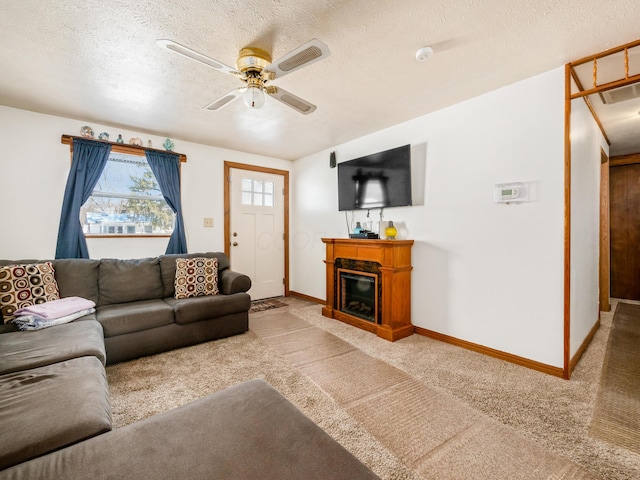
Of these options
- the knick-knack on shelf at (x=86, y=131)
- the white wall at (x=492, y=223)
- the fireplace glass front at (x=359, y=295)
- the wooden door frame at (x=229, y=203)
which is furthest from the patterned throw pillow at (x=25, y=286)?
the white wall at (x=492, y=223)

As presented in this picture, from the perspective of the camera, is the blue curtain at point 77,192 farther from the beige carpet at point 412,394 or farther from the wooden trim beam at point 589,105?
the wooden trim beam at point 589,105

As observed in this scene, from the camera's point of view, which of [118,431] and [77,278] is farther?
[77,278]

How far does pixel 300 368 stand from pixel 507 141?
8.79 ft

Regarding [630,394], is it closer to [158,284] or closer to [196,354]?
[196,354]

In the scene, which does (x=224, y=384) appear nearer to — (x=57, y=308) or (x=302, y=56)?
(x=57, y=308)

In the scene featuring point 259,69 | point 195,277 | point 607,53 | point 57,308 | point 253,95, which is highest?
point 607,53

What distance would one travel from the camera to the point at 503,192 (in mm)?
2553

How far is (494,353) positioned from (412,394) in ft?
3.63

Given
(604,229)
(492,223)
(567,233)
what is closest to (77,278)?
(492,223)

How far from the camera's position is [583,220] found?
2678 mm

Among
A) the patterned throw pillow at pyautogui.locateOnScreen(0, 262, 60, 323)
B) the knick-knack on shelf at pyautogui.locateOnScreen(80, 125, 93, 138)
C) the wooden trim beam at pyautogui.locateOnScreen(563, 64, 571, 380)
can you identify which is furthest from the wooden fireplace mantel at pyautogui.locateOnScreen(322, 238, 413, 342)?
the knick-knack on shelf at pyautogui.locateOnScreen(80, 125, 93, 138)

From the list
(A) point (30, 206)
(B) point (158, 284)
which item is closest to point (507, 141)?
(B) point (158, 284)

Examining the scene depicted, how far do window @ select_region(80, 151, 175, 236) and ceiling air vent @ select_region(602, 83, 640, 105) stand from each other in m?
4.92

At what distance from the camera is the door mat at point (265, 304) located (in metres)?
4.31
